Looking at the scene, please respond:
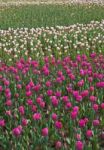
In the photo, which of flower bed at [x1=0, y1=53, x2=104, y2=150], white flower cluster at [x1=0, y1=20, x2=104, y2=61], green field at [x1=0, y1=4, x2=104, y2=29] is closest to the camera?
flower bed at [x1=0, y1=53, x2=104, y2=150]

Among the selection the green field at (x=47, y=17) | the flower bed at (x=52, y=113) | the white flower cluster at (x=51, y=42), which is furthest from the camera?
the green field at (x=47, y=17)

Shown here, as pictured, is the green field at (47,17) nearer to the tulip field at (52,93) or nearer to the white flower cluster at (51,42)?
the white flower cluster at (51,42)

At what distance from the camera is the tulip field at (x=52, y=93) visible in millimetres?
5766

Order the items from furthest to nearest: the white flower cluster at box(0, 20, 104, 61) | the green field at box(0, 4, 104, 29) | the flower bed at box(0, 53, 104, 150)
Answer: the green field at box(0, 4, 104, 29), the white flower cluster at box(0, 20, 104, 61), the flower bed at box(0, 53, 104, 150)

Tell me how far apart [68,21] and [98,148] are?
11975mm

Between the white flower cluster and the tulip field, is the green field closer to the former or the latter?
the white flower cluster

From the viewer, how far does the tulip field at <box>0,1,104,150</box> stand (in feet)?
18.9

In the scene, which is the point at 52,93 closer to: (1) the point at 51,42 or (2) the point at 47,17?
(1) the point at 51,42

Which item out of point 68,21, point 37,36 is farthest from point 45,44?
point 68,21

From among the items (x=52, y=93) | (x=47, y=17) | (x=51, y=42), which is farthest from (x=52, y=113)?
(x=47, y=17)

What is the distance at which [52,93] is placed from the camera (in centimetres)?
750

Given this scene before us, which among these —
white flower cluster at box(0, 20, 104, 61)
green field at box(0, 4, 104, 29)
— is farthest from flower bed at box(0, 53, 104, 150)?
green field at box(0, 4, 104, 29)

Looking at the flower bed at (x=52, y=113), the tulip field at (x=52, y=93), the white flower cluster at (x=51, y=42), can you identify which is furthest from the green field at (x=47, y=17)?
the flower bed at (x=52, y=113)

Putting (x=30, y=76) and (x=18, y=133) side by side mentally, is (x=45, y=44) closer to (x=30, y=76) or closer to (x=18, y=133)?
(x=30, y=76)
